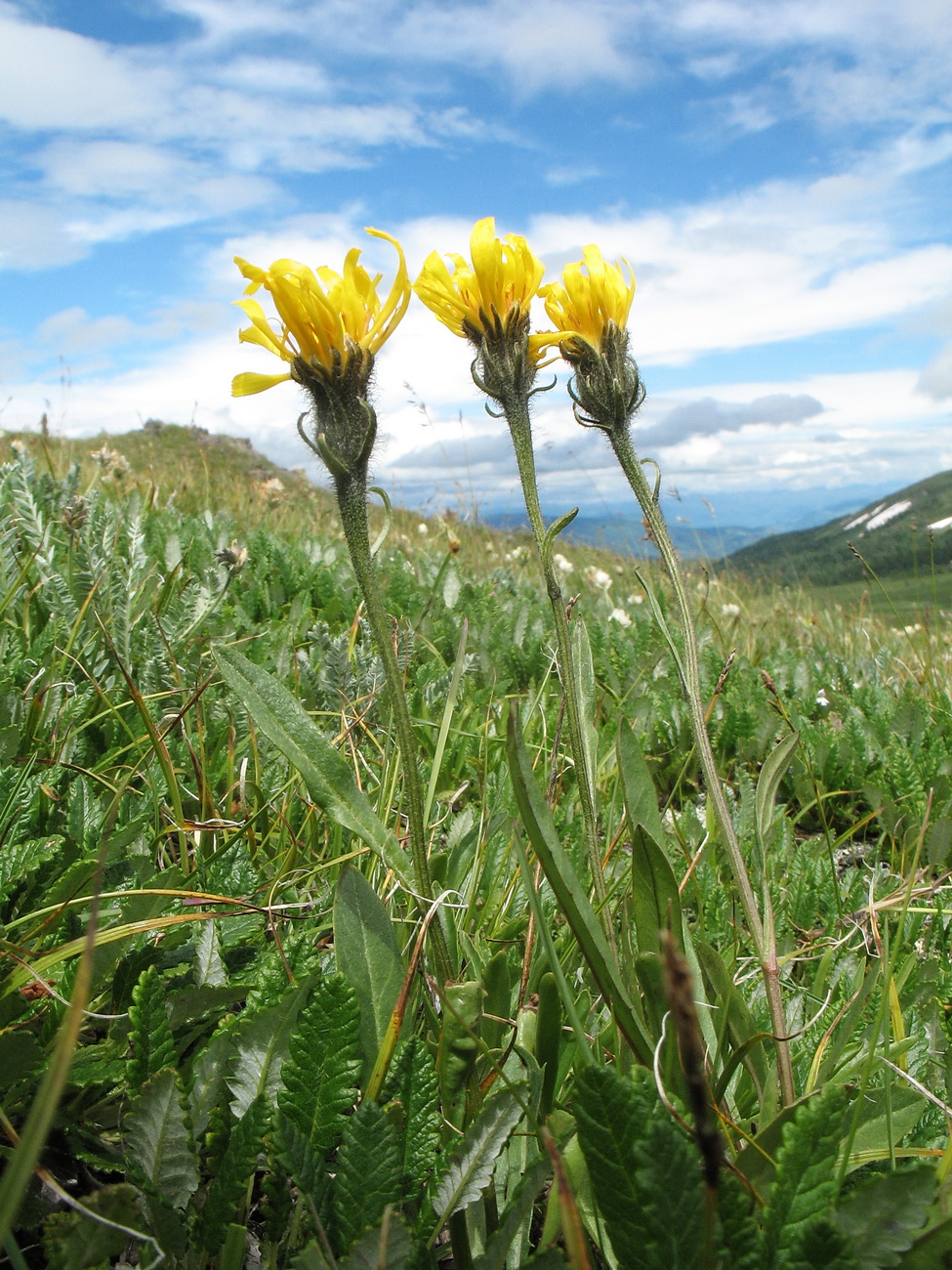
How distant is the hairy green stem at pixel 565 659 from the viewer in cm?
140

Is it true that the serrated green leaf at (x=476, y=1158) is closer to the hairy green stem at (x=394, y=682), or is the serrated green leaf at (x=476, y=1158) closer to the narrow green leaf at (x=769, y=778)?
the hairy green stem at (x=394, y=682)

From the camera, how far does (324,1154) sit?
1.22 meters

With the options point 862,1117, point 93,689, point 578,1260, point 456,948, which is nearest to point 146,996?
point 456,948

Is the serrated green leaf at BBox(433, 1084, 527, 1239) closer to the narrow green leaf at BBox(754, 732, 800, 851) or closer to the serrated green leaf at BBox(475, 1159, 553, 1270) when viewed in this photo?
the serrated green leaf at BBox(475, 1159, 553, 1270)

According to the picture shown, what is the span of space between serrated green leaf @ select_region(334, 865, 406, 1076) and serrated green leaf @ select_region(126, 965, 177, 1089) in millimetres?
260

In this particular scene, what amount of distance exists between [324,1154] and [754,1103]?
69cm

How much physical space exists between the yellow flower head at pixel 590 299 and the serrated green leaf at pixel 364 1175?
1.35m

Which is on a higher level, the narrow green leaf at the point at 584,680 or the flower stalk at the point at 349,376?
the flower stalk at the point at 349,376

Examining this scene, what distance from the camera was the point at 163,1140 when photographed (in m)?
1.12

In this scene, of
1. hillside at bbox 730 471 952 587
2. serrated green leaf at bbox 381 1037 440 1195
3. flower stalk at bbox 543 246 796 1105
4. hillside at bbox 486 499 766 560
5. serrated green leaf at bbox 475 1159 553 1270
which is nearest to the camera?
serrated green leaf at bbox 475 1159 553 1270

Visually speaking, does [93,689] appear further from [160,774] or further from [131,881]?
[131,881]

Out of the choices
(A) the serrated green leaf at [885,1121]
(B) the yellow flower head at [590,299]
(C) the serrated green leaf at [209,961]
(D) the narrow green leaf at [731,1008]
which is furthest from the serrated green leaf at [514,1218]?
(B) the yellow flower head at [590,299]

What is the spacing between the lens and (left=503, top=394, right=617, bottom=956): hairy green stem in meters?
1.40

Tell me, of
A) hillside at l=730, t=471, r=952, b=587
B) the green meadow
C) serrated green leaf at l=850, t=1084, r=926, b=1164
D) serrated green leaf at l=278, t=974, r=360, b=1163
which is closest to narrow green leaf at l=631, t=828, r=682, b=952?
the green meadow
